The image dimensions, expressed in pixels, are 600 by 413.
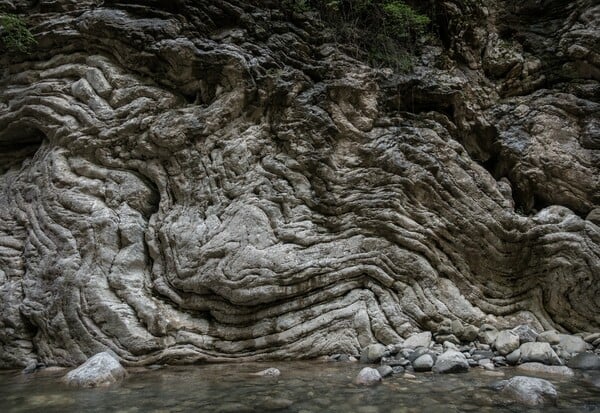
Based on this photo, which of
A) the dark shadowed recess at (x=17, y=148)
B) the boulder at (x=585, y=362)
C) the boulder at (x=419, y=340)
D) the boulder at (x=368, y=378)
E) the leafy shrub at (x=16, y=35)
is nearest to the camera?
the boulder at (x=368, y=378)

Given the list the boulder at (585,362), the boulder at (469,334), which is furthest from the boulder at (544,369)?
the boulder at (469,334)

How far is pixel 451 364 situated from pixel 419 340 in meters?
0.94

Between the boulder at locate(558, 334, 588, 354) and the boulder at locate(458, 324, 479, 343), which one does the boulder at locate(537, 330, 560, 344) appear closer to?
the boulder at locate(558, 334, 588, 354)

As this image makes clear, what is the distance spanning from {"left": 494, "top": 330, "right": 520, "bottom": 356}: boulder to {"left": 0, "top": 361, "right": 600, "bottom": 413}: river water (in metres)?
0.57

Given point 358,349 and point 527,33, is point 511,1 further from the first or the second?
point 358,349

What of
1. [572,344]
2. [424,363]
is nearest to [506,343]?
[572,344]

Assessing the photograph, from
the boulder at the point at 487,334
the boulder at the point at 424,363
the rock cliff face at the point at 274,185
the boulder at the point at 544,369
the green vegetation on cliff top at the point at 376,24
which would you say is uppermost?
the green vegetation on cliff top at the point at 376,24

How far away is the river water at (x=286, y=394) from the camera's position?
3.23m

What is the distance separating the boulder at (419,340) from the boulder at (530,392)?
176cm

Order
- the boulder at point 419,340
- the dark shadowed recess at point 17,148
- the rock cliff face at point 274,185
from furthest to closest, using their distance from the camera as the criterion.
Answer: the dark shadowed recess at point 17,148
the rock cliff face at point 274,185
the boulder at point 419,340

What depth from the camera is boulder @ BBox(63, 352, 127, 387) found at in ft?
13.2

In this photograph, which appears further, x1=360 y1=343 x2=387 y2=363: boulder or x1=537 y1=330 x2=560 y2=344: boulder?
x1=537 y1=330 x2=560 y2=344: boulder

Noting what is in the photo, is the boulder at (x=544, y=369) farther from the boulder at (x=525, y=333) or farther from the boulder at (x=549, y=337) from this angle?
the boulder at (x=549, y=337)

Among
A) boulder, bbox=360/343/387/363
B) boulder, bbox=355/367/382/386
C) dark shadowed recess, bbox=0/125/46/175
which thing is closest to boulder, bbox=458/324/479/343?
boulder, bbox=360/343/387/363
